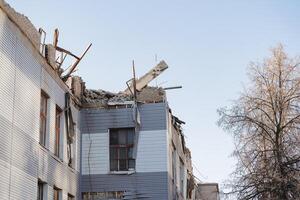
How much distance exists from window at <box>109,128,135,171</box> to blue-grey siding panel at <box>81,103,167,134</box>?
347 millimetres

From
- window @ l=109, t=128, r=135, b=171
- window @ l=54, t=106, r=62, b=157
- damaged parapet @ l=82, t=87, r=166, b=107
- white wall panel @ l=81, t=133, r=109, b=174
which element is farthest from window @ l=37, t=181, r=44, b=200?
damaged parapet @ l=82, t=87, r=166, b=107

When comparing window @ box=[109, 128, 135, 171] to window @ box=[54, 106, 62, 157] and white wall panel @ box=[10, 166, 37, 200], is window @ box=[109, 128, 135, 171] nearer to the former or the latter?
window @ box=[54, 106, 62, 157]

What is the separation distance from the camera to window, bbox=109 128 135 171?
2383 centimetres

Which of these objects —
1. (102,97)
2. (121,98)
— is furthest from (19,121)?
(102,97)

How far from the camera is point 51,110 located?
66.1ft

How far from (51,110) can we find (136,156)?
201 inches

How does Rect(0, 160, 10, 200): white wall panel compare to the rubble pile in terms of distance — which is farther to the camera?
the rubble pile

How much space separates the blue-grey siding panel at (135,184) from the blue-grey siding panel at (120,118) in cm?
210

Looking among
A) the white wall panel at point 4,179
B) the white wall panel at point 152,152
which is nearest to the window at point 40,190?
the white wall panel at point 4,179

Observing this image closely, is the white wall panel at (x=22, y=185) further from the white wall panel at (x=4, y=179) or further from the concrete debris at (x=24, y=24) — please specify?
the concrete debris at (x=24, y=24)

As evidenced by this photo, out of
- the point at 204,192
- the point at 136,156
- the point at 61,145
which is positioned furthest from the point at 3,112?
the point at 204,192

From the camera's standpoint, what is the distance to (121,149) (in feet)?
79.2

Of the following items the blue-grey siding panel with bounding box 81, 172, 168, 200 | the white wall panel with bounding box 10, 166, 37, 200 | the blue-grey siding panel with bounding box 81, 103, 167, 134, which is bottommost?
the white wall panel with bounding box 10, 166, 37, 200

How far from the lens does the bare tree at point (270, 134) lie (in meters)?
22.7
